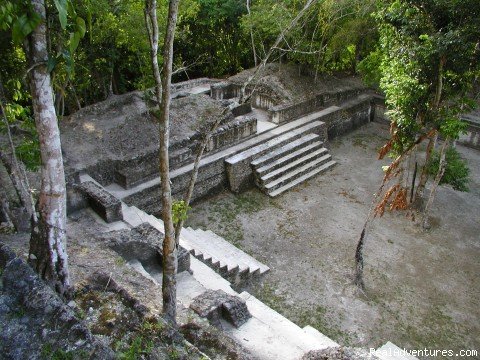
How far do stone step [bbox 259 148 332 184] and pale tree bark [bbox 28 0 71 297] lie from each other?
7.90 meters

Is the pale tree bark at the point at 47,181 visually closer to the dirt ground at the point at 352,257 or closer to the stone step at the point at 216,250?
the stone step at the point at 216,250

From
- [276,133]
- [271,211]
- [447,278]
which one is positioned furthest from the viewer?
[276,133]

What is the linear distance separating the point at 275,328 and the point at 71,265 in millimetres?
3269

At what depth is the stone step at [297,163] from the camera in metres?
12.1

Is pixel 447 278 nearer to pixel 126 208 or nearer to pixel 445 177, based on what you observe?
pixel 445 177

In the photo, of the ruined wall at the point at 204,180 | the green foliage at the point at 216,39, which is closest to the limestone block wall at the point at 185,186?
the ruined wall at the point at 204,180

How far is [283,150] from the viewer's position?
42.3 feet

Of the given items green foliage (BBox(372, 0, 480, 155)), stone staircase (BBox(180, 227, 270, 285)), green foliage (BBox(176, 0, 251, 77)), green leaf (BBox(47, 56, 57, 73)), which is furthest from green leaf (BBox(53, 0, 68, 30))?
green foliage (BBox(176, 0, 251, 77))

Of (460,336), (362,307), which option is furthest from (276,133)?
(460,336)

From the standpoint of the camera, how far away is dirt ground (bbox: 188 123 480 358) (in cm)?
802

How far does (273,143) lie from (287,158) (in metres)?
0.64

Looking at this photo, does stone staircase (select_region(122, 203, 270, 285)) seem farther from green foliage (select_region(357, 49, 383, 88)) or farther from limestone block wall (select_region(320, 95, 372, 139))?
limestone block wall (select_region(320, 95, 372, 139))

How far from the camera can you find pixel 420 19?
28.3ft

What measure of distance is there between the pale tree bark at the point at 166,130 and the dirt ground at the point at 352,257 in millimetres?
3823
